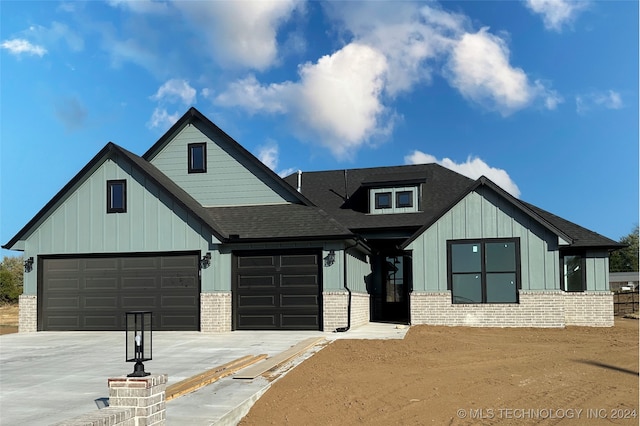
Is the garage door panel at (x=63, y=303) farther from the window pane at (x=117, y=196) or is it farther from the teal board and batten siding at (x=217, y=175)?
the teal board and batten siding at (x=217, y=175)

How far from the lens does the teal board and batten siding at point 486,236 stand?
773 inches

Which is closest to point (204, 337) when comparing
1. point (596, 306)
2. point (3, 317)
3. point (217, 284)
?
point (217, 284)

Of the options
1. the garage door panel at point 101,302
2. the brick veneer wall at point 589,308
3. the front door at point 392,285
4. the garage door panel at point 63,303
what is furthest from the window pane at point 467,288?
the garage door panel at point 63,303

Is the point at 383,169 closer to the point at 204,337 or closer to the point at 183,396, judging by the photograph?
the point at 204,337

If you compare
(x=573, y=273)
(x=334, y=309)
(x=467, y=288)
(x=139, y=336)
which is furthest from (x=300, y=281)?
(x=139, y=336)

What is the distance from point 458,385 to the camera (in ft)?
35.6

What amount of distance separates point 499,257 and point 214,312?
947 cm

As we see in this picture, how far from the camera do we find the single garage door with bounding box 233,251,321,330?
65.4 feet

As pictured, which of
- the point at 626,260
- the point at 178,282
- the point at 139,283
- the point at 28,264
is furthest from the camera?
the point at 626,260

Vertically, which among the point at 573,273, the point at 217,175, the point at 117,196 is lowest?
the point at 573,273

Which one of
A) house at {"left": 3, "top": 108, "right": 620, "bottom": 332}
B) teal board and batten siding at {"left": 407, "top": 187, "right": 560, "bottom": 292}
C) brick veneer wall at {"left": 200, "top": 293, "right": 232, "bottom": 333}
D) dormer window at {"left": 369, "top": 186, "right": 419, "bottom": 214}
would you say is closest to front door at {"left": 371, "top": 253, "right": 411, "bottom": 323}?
dormer window at {"left": 369, "top": 186, "right": 419, "bottom": 214}

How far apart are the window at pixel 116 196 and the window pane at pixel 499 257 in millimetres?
12339

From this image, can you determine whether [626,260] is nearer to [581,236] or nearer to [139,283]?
[581,236]

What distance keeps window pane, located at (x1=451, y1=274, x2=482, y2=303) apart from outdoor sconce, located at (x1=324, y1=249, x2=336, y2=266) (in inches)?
163
